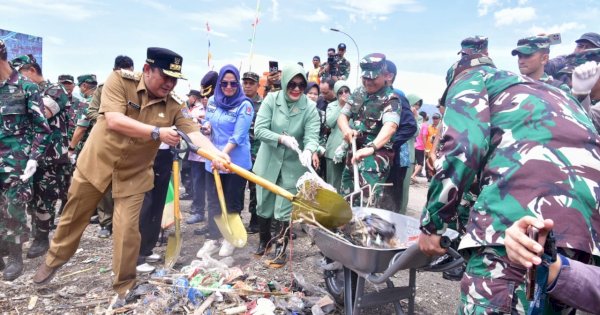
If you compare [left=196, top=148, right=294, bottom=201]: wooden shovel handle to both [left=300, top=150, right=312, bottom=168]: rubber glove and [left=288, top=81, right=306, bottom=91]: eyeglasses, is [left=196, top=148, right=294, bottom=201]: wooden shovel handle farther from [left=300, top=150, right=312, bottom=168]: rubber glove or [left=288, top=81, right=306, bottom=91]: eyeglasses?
[left=288, top=81, right=306, bottom=91]: eyeglasses

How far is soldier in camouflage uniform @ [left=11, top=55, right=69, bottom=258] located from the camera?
438 cm

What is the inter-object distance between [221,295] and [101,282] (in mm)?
1336

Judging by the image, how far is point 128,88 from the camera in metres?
3.28

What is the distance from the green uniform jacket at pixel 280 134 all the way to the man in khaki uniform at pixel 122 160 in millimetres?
951

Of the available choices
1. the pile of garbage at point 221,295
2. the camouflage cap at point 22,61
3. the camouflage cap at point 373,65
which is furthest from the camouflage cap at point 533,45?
the camouflage cap at point 22,61

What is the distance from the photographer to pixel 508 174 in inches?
61.7

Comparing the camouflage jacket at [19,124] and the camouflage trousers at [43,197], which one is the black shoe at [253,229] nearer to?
the camouflage trousers at [43,197]

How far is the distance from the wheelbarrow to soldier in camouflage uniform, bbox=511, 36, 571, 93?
2151 millimetres

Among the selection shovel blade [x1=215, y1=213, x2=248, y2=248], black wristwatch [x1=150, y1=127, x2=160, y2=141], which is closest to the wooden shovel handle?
black wristwatch [x1=150, y1=127, x2=160, y2=141]

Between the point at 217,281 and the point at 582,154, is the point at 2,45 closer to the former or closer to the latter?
the point at 217,281

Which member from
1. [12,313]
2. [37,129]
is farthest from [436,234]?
[37,129]

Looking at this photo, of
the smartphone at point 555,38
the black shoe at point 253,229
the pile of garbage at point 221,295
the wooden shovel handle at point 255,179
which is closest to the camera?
the wooden shovel handle at point 255,179

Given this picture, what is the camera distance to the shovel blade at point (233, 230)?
4039 mm

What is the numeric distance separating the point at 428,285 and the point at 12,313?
3.73 m
